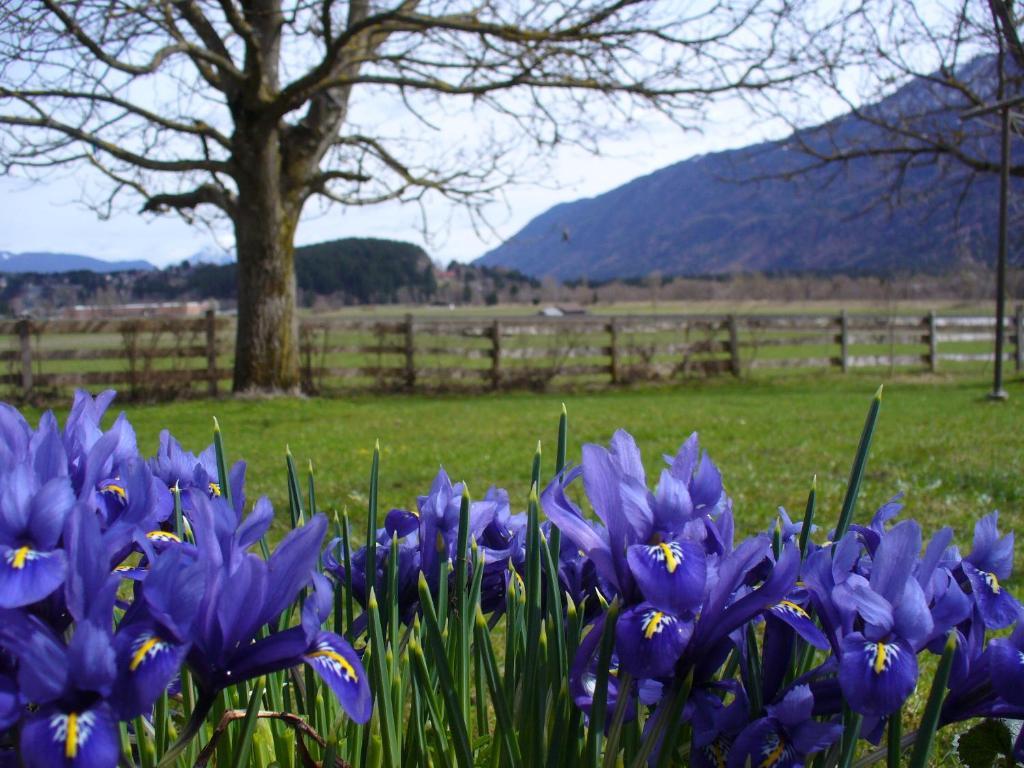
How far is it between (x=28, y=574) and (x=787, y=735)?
821mm

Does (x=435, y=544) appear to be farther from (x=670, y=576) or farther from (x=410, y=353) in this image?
(x=410, y=353)

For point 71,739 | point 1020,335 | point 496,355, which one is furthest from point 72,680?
point 1020,335

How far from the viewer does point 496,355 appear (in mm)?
18172

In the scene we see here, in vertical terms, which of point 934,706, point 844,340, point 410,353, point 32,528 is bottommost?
point 844,340

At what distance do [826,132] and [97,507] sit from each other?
50.0ft

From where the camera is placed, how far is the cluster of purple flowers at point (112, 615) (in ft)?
2.49

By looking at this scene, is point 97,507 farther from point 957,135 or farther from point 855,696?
point 957,135

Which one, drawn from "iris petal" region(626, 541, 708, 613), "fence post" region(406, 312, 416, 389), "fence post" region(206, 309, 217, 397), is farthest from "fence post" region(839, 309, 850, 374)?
"iris petal" region(626, 541, 708, 613)

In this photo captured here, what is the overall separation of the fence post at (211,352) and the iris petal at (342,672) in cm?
1600

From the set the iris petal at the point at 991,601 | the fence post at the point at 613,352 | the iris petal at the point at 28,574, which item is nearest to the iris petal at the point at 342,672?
the iris petal at the point at 28,574

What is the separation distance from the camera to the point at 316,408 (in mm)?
14070

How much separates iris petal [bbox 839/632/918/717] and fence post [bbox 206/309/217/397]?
16153 mm

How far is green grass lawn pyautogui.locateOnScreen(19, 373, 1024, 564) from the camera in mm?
6906

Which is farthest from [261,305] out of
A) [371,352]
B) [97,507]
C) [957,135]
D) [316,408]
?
[97,507]
